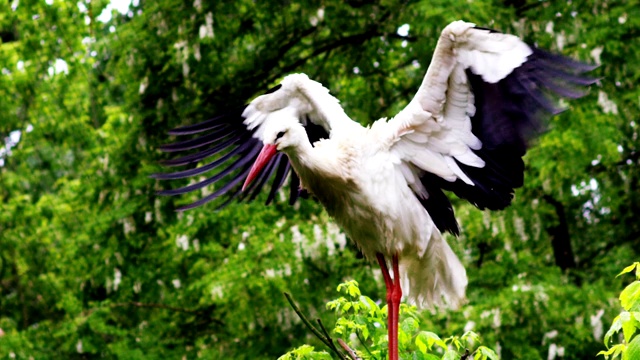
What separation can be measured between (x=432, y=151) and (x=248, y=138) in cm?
153

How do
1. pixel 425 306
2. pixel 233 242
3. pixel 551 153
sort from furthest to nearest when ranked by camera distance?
pixel 233 242 < pixel 551 153 < pixel 425 306

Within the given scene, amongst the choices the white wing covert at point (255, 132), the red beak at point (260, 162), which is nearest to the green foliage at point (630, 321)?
the red beak at point (260, 162)

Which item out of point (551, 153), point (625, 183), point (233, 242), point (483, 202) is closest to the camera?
point (483, 202)

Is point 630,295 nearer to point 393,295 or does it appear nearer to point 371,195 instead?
point 371,195

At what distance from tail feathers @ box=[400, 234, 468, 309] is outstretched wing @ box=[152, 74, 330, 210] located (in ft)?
2.59

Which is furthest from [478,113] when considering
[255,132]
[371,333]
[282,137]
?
[255,132]

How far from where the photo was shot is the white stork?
5.07 metres

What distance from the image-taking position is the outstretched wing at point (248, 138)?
20.9ft

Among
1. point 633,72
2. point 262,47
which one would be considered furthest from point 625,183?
point 262,47

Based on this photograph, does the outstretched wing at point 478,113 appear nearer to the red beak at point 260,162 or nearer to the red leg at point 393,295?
the red leg at point 393,295

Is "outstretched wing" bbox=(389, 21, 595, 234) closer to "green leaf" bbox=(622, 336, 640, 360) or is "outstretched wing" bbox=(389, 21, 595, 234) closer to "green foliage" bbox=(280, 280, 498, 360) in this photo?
"green foliage" bbox=(280, 280, 498, 360)

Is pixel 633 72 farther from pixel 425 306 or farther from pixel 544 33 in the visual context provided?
pixel 425 306

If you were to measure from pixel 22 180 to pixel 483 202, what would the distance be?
1046cm

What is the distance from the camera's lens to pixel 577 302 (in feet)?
31.1
